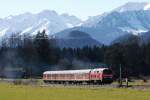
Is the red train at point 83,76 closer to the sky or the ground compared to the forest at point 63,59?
closer to the ground

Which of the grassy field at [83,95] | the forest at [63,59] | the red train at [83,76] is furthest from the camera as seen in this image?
the forest at [63,59]

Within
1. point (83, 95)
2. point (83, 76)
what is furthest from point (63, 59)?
point (83, 95)

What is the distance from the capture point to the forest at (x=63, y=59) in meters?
131

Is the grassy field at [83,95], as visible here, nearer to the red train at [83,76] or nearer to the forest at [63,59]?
the red train at [83,76]

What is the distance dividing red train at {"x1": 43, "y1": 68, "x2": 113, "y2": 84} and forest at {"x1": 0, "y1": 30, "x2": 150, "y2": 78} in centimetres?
2160

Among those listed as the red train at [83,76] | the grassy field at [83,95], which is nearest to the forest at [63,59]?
the red train at [83,76]

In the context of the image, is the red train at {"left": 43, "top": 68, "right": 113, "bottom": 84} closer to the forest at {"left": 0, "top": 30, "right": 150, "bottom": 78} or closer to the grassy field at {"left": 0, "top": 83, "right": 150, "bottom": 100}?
the forest at {"left": 0, "top": 30, "right": 150, "bottom": 78}

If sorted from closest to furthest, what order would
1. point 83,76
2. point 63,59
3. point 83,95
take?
point 83,95 < point 83,76 < point 63,59

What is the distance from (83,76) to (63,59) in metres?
72.0

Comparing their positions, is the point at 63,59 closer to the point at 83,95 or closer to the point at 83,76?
the point at 83,76

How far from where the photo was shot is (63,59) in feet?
526

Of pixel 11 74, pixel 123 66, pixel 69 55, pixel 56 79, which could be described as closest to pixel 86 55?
pixel 69 55

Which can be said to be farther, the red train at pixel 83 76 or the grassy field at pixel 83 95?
the red train at pixel 83 76

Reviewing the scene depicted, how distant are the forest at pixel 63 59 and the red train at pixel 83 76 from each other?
21601mm
